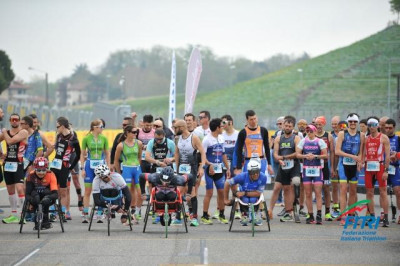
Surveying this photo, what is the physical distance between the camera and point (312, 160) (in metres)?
16.7

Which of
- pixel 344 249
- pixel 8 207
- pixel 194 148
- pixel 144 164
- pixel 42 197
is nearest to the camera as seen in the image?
pixel 344 249

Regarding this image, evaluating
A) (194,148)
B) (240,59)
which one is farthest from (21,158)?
(240,59)

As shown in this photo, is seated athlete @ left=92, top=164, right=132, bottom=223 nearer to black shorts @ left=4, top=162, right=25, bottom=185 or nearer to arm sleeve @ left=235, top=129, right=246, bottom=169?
black shorts @ left=4, top=162, right=25, bottom=185

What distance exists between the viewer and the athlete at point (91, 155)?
55.0 feet

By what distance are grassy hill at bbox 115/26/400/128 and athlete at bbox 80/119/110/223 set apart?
52.2 m

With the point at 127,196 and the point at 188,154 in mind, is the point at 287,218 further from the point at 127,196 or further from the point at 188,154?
the point at 127,196

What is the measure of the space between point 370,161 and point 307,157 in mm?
1204

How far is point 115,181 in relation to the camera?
15195 mm

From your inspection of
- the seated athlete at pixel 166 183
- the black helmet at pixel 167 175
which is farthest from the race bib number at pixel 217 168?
the black helmet at pixel 167 175

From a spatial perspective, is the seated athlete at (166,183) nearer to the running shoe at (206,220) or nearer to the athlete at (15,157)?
the running shoe at (206,220)

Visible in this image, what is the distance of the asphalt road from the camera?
11.6 metres

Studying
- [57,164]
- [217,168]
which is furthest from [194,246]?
[57,164]

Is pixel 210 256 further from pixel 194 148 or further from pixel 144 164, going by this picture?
pixel 144 164

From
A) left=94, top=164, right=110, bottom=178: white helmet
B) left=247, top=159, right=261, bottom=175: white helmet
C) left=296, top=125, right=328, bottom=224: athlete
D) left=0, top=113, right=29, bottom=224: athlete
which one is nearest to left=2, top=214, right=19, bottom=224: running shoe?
left=0, top=113, right=29, bottom=224: athlete
